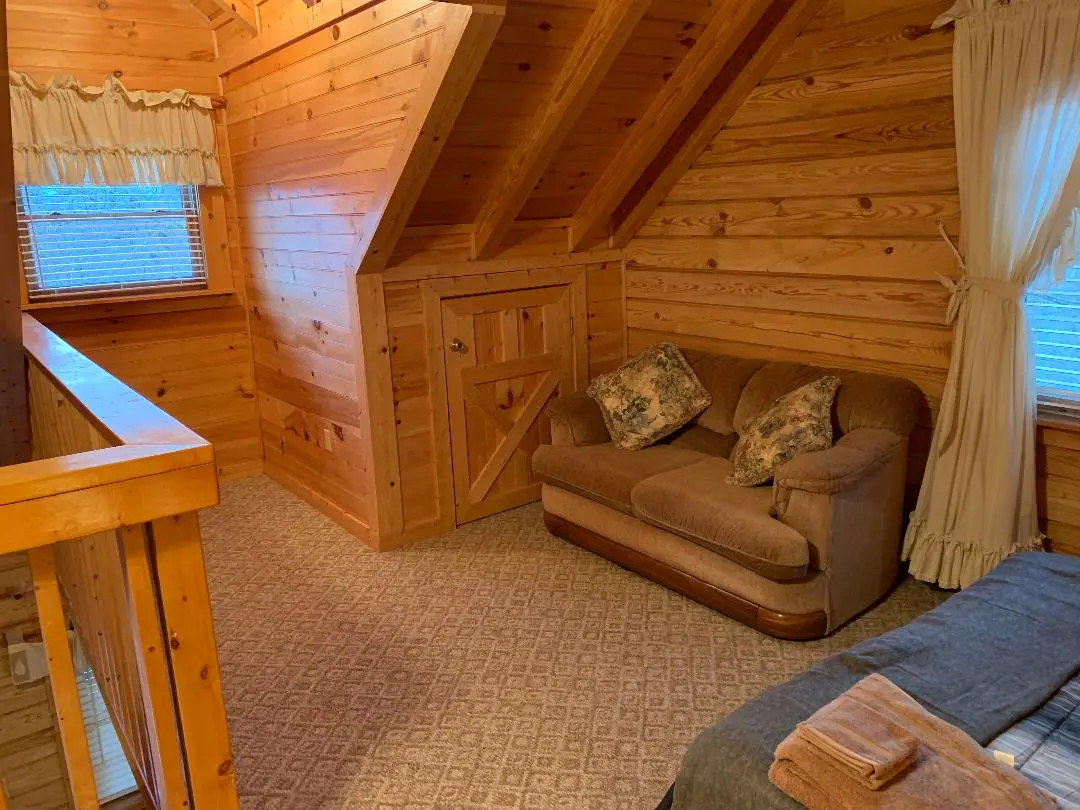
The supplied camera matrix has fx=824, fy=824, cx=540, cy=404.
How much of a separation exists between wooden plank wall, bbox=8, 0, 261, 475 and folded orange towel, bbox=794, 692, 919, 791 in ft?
13.2

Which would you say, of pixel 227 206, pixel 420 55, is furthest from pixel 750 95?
pixel 227 206

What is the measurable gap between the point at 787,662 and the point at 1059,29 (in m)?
2.18

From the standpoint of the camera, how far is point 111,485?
1342mm

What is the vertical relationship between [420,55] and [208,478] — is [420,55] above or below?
above

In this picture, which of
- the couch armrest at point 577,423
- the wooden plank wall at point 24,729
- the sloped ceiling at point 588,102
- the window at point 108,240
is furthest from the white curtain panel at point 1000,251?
the window at point 108,240

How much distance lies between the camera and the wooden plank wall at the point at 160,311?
13.1 ft

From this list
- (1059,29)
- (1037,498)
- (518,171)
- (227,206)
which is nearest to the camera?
(1059,29)

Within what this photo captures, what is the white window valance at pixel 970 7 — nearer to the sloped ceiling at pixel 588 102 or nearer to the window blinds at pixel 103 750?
the sloped ceiling at pixel 588 102

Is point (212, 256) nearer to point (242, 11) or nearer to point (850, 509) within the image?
point (242, 11)

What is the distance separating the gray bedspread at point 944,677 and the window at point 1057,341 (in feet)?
3.10

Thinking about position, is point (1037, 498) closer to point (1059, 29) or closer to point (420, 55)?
point (1059, 29)

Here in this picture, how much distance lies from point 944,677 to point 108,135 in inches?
168

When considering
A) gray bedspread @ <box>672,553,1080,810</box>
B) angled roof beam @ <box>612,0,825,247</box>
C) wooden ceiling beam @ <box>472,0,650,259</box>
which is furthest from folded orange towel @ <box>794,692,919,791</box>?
angled roof beam @ <box>612,0,825,247</box>

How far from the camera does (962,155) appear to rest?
9.37 feet
